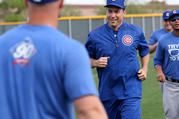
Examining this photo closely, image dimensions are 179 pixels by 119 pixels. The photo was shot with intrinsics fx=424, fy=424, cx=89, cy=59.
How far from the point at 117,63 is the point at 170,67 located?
1650mm

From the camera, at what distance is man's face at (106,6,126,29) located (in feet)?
18.5

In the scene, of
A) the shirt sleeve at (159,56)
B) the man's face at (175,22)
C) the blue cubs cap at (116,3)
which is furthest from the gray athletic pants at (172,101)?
the blue cubs cap at (116,3)

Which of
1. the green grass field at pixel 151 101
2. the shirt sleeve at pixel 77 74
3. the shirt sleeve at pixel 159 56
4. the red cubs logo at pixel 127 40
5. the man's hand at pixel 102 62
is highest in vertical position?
the shirt sleeve at pixel 77 74

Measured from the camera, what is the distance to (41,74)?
2.35 metres

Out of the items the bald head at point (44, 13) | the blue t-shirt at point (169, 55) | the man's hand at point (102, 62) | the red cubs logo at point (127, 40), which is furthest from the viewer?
the blue t-shirt at point (169, 55)

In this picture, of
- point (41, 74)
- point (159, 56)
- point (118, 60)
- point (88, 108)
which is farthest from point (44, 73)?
point (159, 56)

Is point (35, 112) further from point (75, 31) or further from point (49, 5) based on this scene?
point (75, 31)

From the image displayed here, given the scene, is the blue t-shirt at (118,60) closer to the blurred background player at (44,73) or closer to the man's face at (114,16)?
the man's face at (114,16)

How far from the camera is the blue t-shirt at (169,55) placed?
6.79m

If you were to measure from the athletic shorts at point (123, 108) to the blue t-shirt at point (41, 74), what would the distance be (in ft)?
10.0

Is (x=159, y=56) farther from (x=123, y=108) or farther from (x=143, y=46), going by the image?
(x=123, y=108)

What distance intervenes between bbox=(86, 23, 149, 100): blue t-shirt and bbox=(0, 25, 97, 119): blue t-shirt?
306cm

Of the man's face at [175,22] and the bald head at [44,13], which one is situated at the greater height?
the bald head at [44,13]

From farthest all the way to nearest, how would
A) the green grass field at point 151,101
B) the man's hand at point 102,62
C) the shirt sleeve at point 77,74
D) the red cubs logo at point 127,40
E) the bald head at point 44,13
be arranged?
the green grass field at point 151,101, the red cubs logo at point 127,40, the man's hand at point 102,62, the bald head at point 44,13, the shirt sleeve at point 77,74
